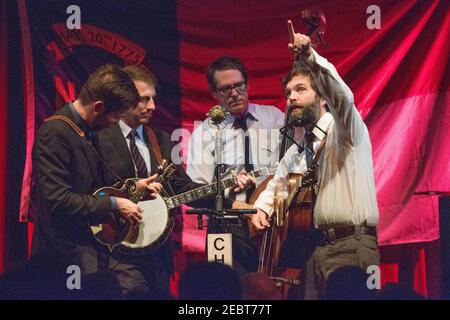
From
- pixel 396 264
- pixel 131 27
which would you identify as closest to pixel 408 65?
pixel 396 264

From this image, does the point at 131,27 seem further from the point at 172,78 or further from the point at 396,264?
the point at 396,264

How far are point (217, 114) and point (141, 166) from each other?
2.02ft

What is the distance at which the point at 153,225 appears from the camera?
5.48 meters

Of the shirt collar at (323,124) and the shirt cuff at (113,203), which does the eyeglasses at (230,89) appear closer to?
the shirt collar at (323,124)

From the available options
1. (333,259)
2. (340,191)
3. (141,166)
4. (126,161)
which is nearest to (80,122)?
(126,161)

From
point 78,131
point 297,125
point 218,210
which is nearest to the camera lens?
point 78,131

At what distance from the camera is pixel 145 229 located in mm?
5457

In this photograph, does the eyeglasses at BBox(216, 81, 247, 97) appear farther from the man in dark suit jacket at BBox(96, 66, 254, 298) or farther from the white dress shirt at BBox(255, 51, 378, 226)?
the white dress shirt at BBox(255, 51, 378, 226)

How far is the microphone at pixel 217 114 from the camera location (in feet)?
18.8

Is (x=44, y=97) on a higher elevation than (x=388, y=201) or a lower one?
higher

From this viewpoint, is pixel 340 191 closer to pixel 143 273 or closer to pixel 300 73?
pixel 300 73

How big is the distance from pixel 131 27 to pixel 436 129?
2.13m

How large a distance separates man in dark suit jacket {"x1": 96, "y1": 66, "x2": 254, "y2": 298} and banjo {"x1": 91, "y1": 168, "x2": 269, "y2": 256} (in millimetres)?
49
